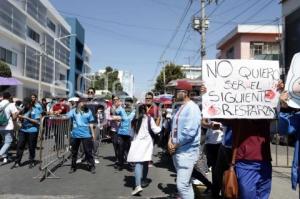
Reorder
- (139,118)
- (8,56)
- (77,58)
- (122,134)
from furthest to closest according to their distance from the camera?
(77,58) < (8,56) < (122,134) < (139,118)

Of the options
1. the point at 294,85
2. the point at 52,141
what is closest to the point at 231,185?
the point at 294,85

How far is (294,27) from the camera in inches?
1055

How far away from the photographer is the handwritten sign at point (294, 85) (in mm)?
4332

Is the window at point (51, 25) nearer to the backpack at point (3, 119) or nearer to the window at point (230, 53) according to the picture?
the window at point (230, 53)

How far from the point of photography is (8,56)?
45.0 metres

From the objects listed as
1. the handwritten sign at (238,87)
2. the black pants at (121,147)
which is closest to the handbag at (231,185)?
the handwritten sign at (238,87)

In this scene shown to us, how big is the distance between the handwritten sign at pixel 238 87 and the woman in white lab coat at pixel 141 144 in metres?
3.16

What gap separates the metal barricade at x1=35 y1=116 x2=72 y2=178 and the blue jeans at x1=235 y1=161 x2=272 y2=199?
223 inches

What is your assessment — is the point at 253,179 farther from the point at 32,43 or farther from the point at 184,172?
the point at 32,43

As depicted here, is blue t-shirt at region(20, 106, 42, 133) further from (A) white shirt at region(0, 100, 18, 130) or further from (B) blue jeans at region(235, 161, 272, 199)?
(B) blue jeans at region(235, 161, 272, 199)

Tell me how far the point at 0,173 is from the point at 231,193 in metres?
6.91

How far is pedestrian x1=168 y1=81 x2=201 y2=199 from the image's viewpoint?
6.20 m

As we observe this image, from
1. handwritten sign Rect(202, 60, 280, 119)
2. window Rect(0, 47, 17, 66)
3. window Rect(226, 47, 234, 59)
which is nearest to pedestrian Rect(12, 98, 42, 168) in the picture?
handwritten sign Rect(202, 60, 280, 119)

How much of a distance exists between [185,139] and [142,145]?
2.35 metres
